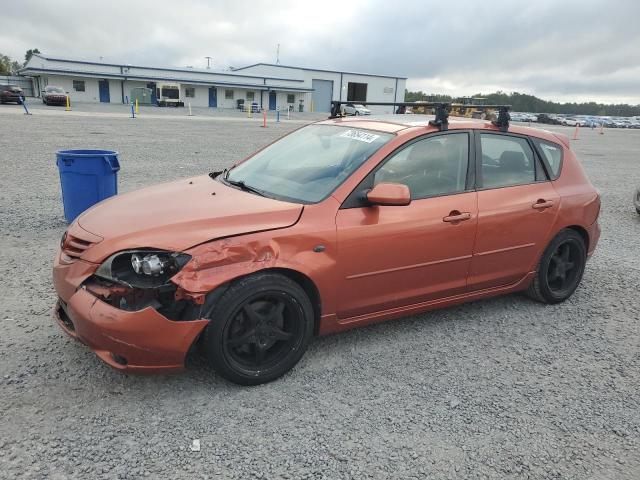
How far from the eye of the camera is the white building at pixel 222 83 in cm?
5231

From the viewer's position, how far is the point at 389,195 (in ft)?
10.8

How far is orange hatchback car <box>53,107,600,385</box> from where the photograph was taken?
113 inches

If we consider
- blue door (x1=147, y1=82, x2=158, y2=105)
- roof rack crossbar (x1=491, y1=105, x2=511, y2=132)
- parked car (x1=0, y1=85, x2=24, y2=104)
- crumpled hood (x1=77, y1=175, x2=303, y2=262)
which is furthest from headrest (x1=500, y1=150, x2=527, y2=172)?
blue door (x1=147, y1=82, x2=158, y2=105)

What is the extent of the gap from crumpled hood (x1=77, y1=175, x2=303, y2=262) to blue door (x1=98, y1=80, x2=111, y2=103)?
188 ft

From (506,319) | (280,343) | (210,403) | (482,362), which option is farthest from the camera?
(506,319)

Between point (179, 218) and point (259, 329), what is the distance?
2.72 feet

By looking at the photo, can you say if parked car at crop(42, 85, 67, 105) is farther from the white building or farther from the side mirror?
the side mirror

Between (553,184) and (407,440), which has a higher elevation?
(553,184)

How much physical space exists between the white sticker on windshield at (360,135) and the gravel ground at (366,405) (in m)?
1.47

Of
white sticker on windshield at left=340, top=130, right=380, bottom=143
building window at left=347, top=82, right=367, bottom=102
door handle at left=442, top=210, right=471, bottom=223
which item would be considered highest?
building window at left=347, top=82, right=367, bottom=102

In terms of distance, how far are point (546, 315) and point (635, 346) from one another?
0.70 metres

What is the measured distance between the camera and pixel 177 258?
112 inches

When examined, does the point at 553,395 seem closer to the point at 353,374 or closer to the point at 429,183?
the point at 353,374

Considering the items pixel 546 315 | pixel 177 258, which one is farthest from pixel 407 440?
pixel 546 315
